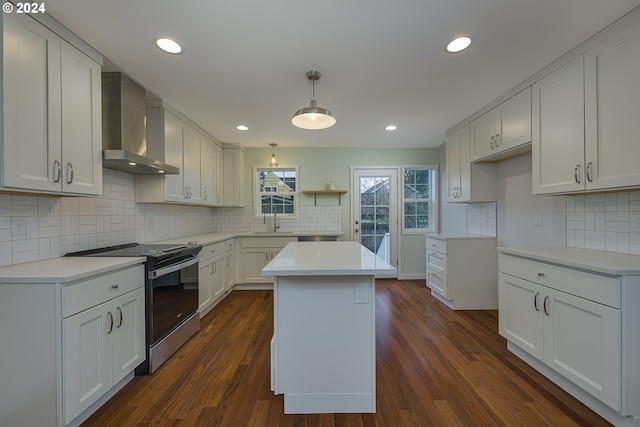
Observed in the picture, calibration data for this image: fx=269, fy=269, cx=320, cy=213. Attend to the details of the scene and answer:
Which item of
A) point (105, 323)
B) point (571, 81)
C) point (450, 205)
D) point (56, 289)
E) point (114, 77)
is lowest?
point (105, 323)

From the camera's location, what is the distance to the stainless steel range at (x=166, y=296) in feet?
6.89

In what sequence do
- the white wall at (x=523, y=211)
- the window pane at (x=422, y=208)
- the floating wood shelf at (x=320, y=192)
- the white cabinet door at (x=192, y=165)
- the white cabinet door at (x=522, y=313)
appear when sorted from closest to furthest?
the white cabinet door at (x=522, y=313) → the white wall at (x=523, y=211) → the white cabinet door at (x=192, y=165) → the floating wood shelf at (x=320, y=192) → the window pane at (x=422, y=208)

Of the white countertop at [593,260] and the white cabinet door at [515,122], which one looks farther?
the white cabinet door at [515,122]

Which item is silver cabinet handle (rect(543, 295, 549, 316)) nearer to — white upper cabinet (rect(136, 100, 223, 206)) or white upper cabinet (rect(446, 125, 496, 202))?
white upper cabinet (rect(446, 125, 496, 202))

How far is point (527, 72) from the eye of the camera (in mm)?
2281

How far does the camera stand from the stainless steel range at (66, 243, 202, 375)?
210cm

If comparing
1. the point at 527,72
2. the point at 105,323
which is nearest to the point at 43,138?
the point at 105,323

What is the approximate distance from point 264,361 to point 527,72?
3.31 meters

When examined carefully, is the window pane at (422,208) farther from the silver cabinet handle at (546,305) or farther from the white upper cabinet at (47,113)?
the white upper cabinet at (47,113)

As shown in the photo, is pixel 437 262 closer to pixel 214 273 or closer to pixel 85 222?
pixel 214 273

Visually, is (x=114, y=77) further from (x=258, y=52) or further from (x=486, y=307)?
(x=486, y=307)

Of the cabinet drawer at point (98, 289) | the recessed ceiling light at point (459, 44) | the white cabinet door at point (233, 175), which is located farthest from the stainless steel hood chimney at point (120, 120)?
the recessed ceiling light at point (459, 44)

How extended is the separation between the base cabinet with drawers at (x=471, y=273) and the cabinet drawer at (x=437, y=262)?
0.05m

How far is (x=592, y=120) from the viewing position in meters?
1.87
